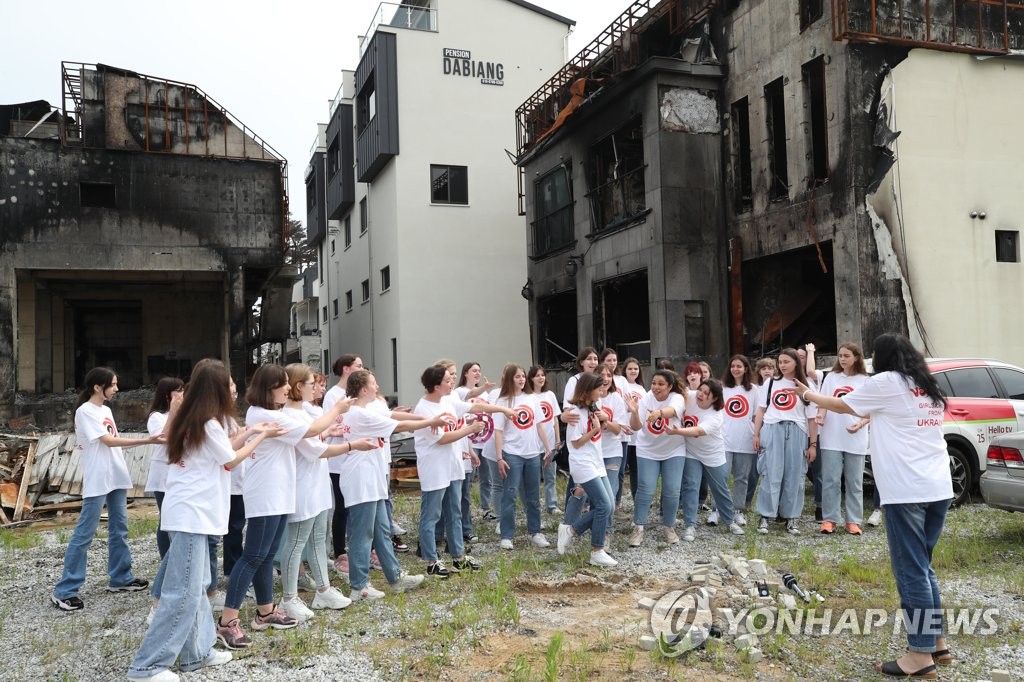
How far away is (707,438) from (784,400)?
3.12ft

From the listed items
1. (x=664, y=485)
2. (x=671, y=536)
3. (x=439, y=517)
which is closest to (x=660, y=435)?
(x=664, y=485)

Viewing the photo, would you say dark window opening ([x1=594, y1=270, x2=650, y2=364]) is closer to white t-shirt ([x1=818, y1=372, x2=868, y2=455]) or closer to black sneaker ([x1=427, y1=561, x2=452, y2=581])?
white t-shirt ([x1=818, y1=372, x2=868, y2=455])

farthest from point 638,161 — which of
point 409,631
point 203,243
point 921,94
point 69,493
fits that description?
point 409,631

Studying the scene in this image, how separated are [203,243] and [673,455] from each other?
16299 mm

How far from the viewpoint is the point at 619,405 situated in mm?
8344

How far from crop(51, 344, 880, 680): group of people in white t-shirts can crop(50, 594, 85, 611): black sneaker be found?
0.10 feet

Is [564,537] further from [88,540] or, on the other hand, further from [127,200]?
[127,200]

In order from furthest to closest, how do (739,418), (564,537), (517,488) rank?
(739,418)
(517,488)
(564,537)

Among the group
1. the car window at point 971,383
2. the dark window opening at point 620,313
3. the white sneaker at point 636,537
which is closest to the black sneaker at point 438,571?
the white sneaker at point 636,537

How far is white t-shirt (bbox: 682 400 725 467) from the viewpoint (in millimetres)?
8258

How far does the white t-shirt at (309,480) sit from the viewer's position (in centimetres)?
575

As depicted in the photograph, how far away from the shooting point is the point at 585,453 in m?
7.28

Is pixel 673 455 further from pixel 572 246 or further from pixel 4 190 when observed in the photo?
pixel 4 190

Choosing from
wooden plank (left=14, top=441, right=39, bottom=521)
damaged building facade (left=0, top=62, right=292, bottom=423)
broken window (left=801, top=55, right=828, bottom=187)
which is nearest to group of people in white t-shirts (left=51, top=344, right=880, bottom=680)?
wooden plank (left=14, top=441, right=39, bottom=521)
